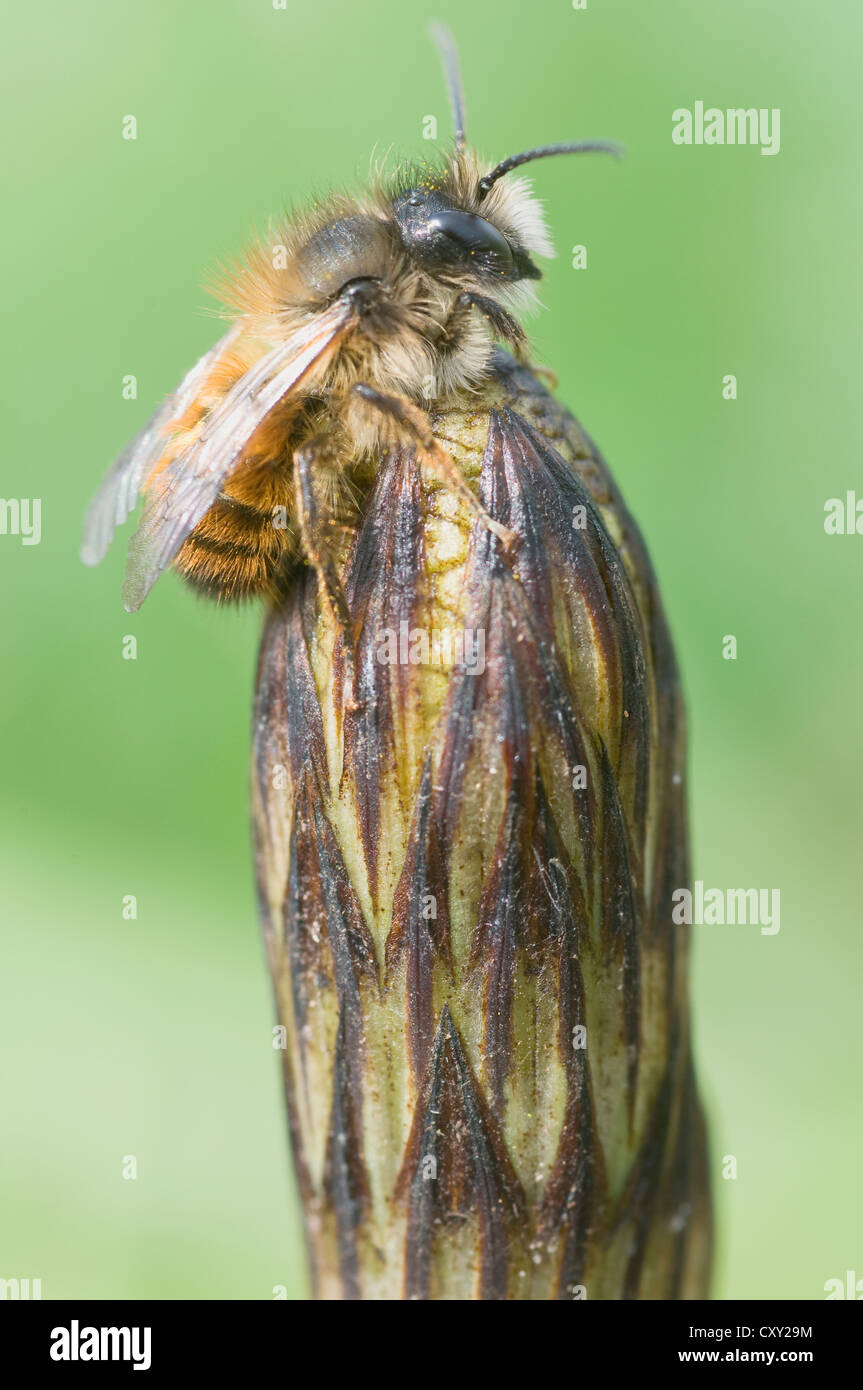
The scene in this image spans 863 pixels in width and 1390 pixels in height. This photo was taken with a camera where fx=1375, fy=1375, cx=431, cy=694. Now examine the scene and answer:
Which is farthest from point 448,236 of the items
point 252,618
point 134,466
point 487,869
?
point 252,618

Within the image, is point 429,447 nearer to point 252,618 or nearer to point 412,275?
point 412,275

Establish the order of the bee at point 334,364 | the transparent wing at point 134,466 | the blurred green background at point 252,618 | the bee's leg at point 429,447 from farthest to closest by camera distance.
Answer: the blurred green background at point 252,618, the transparent wing at point 134,466, the bee at point 334,364, the bee's leg at point 429,447

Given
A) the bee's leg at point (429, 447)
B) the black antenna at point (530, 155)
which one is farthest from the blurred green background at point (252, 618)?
the bee's leg at point (429, 447)

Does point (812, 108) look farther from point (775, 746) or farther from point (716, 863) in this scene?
point (716, 863)

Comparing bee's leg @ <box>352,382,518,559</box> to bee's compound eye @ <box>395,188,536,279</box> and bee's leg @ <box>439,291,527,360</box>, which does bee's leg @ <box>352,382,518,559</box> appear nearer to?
bee's leg @ <box>439,291,527,360</box>

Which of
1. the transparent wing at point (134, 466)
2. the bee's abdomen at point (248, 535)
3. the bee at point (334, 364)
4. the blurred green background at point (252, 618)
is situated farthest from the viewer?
the blurred green background at point (252, 618)

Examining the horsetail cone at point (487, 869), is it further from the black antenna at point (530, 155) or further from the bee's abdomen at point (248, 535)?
the black antenna at point (530, 155)

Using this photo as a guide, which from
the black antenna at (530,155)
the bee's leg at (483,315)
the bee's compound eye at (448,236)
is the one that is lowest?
the bee's leg at (483,315)
